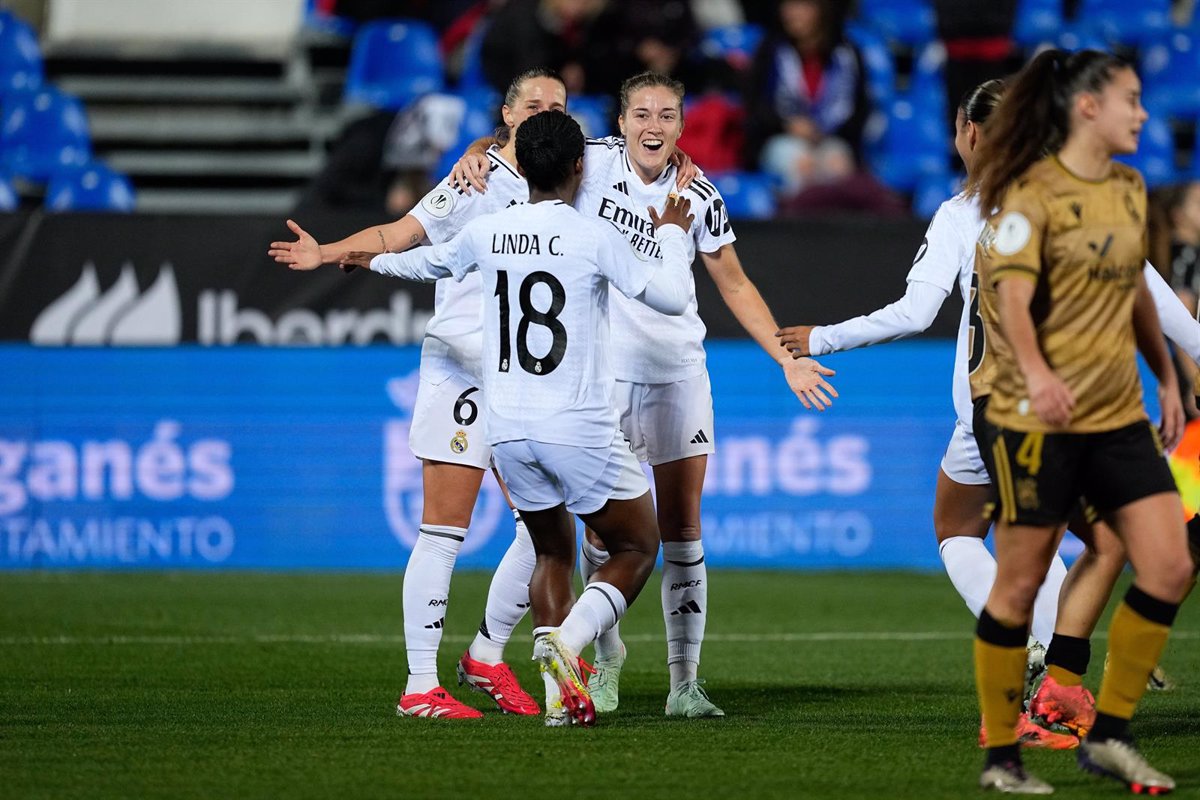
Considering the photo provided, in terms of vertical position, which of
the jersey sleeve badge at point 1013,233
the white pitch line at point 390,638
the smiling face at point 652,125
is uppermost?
the smiling face at point 652,125

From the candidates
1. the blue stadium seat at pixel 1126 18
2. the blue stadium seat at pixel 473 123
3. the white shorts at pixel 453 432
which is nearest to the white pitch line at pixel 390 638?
the white shorts at pixel 453 432

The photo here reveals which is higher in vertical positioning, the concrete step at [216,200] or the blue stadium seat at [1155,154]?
the blue stadium seat at [1155,154]

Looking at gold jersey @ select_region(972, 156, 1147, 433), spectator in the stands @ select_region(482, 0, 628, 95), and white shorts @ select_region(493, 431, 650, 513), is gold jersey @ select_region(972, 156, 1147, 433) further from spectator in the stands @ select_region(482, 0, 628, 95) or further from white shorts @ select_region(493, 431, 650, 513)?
spectator in the stands @ select_region(482, 0, 628, 95)

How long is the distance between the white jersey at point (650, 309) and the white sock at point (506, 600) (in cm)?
76

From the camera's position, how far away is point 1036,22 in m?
16.0

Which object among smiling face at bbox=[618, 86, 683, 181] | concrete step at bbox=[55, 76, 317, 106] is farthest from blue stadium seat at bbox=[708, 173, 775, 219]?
smiling face at bbox=[618, 86, 683, 181]

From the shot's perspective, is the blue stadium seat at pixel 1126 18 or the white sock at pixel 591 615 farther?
the blue stadium seat at pixel 1126 18

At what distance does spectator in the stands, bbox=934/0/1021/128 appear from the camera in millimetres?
14750

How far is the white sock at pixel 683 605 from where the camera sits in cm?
658

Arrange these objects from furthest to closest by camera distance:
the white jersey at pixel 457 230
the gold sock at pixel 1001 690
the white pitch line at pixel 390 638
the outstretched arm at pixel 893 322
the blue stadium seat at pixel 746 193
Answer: the blue stadium seat at pixel 746 193, the white pitch line at pixel 390 638, the white jersey at pixel 457 230, the outstretched arm at pixel 893 322, the gold sock at pixel 1001 690

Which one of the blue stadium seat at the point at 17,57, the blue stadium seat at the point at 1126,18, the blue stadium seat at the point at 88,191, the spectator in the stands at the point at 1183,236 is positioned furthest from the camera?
the blue stadium seat at the point at 1126,18

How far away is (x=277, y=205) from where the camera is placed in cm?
1575

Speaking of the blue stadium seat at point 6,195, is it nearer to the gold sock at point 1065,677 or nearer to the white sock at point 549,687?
the white sock at point 549,687

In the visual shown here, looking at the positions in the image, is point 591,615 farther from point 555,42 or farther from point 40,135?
point 40,135
